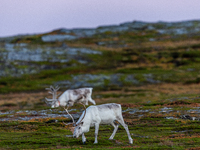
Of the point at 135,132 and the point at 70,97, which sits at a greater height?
the point at 135,132

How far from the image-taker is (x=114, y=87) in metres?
66.8

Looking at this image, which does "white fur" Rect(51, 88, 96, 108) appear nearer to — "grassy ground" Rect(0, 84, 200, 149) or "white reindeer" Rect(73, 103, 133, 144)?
"grassy ground" Rect(0, 84, 200, 149)

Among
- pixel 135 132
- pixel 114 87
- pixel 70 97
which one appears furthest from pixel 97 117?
pixel 114 87

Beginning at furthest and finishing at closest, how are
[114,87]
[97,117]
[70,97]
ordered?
[114,87] < [70,97] < [97,117]

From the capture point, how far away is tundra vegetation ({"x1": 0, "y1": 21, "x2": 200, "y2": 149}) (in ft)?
69.0

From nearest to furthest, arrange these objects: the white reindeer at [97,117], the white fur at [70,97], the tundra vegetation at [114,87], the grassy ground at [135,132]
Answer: the white reindeer at [97,117] → the grassy ground at [135,132] → the tundra vegetation at [114,87] → the white fur at [70,97]

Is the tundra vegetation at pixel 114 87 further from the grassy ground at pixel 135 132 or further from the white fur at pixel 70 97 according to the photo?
the white fur at pixel 70 97

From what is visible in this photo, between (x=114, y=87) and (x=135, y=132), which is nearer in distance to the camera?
(x=135, y=132)

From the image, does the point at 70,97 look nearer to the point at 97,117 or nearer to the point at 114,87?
the point at 97,117

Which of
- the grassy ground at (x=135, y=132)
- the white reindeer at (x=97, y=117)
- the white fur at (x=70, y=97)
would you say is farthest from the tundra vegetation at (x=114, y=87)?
the white fur at (x=70, y=97)

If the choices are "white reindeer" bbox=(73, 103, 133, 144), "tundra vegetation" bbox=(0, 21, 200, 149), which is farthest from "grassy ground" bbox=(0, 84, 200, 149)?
"white reindeer" bbox=(73, 103, 133, 144)

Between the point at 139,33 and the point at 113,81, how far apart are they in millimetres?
87897

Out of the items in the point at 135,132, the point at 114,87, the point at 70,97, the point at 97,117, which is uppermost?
the point at 97,117

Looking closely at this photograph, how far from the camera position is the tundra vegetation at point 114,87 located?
21031 millimetres
